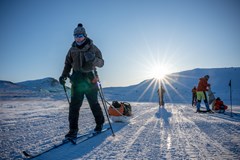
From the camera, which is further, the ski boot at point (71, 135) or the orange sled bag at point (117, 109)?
the orange sled bag at point (117, 109)

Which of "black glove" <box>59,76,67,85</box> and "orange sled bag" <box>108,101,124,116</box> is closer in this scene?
"black glove" <box>59,76,67,85</box>

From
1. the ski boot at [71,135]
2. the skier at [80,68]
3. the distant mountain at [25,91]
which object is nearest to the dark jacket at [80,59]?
the skier at [80,68]

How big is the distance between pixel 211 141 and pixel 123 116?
11.6 ft

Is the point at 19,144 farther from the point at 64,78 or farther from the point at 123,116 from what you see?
the point at 123,116

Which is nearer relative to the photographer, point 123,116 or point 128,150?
point 128,150

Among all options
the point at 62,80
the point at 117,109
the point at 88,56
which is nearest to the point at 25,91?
the point at 117,109

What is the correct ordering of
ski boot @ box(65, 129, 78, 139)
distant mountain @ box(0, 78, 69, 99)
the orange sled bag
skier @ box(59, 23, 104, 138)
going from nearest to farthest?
ski boot @ box(65, 129, 78, 139), skier @ box(59, 23, 104, 138), the orange sled bag, distant mountain @ box(0, 78, 69, 99)

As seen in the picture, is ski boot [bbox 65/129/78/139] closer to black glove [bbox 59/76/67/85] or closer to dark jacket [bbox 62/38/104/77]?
black glove [bbox 59/76/67/85]

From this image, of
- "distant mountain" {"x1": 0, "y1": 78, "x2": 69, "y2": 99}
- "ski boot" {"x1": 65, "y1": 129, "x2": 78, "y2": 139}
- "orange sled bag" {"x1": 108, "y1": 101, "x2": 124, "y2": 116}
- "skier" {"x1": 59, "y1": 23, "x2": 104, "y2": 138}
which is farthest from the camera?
"distant mountain" {"x1": 0, "y1": 78, "x2": 69, "y2": 99}

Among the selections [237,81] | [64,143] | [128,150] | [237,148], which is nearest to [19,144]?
[64,143]

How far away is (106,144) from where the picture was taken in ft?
13.4

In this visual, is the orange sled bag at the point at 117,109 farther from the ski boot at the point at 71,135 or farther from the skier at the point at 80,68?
the ski boot at the point at 71,135

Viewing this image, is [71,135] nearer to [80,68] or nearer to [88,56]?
[80,68]

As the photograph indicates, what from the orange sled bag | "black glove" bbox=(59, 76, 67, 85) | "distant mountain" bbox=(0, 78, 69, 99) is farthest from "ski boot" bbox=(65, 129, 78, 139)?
"distant mountain" bbox=(0, 78, 69, 99)
